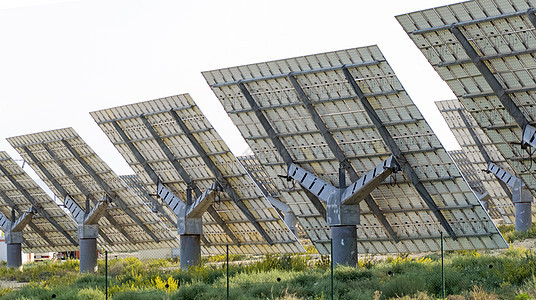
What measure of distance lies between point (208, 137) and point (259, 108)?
4.27 m

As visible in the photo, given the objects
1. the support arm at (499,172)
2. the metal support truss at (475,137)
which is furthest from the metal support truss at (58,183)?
the support arm at (499,172)

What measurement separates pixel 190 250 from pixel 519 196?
736 inches

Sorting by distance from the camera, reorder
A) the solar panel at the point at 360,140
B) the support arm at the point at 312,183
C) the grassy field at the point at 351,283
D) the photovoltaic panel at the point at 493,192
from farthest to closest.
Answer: the photovoltaic panel at the point at 493,192
the support arm at the point at 312,183
the solar panel at the point at 360,140
the grassy field at the point at 351,283

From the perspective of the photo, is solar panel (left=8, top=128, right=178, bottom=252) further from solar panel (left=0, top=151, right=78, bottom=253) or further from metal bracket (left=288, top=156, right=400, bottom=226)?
metal bracket (left=288, top=156, right=400, bottom=226)

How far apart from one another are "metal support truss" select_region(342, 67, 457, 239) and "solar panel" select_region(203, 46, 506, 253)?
34mm

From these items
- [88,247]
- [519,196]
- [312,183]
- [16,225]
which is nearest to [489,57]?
[312,183]

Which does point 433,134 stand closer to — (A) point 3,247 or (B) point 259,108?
(B) point 259,108

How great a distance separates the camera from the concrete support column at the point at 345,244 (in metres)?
28.9

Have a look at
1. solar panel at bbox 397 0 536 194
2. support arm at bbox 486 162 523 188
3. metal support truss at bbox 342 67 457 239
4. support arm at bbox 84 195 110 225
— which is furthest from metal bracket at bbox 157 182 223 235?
support arm at bbox 486 162 523 188

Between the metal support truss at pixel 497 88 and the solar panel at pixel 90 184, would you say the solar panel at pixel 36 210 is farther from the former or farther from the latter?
the metal support truss at pixel 497 88

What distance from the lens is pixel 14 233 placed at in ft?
162

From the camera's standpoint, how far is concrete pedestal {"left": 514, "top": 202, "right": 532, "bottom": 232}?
44.2m

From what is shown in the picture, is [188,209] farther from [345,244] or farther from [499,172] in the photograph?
[499,172]

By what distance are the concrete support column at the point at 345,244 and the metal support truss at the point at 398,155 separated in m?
2.86
